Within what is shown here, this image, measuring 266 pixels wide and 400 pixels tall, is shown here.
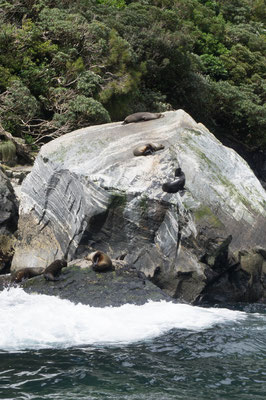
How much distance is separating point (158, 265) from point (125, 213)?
156 cm

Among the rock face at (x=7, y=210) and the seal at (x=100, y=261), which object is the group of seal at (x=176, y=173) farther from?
the rock face at (x=7, y=210)

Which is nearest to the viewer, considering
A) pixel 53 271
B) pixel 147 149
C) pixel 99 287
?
pixel 99 287

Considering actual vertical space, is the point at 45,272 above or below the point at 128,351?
below

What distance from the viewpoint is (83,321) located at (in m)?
9.45

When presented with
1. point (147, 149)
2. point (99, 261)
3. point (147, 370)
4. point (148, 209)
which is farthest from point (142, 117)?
point (147, 370)

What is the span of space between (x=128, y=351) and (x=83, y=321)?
1782 mm

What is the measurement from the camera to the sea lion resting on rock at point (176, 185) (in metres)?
12.6

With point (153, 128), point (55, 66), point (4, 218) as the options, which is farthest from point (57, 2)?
point (4, 218)

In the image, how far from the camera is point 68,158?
45.3ft

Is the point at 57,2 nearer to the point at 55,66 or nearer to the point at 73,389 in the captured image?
the point at 55,66

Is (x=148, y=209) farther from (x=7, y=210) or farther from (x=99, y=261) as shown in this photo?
(x=7, y=210)

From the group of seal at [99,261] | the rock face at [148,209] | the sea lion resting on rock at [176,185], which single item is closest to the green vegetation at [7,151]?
the rock face at [148,209]

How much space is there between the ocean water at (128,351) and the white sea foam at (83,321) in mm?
17

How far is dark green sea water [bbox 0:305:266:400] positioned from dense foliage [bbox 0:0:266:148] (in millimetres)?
12654
